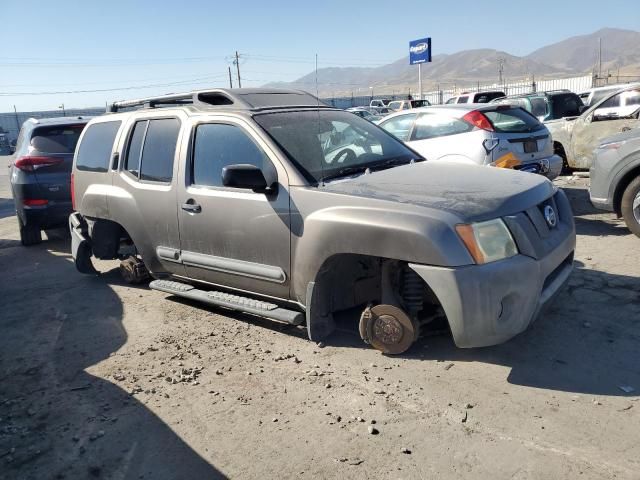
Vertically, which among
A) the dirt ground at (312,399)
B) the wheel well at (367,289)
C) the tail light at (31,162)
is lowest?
the dirt ground at (312,399)

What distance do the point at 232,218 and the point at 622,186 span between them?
4.85 m

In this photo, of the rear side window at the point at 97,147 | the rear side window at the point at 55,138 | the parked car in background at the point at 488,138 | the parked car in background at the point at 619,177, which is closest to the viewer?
the rear side window at the point at 97,147

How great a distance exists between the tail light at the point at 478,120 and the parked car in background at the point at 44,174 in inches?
229

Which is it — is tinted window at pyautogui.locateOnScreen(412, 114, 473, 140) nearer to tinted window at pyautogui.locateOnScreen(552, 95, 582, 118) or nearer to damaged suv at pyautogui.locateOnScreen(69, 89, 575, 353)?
damaged suv at pyautogui.locateOnScreen(69, 89, 575, 353)

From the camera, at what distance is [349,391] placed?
3459 mm

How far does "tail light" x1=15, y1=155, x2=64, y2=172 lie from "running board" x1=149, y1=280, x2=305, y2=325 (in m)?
3.95

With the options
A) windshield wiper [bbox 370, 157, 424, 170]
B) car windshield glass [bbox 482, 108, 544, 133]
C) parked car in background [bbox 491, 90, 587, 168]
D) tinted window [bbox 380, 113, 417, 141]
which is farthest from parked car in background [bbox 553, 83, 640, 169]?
windshield wiper [bbox 370, 157, 424, 170]

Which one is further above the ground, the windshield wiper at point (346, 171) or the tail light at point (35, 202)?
the windshield wiper at point (346, 171)

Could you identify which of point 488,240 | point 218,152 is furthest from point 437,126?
point 488,240

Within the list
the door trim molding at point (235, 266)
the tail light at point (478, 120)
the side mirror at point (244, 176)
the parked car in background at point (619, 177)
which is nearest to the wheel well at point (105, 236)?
the door trim molding at point (235, 266)

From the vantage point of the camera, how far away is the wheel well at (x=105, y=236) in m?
5.83

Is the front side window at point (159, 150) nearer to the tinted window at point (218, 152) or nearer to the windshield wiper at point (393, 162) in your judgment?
the tinted window at point (218, 152)

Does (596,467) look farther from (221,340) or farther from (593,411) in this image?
(221,340)

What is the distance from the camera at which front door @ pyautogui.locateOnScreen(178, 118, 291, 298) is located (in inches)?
157
